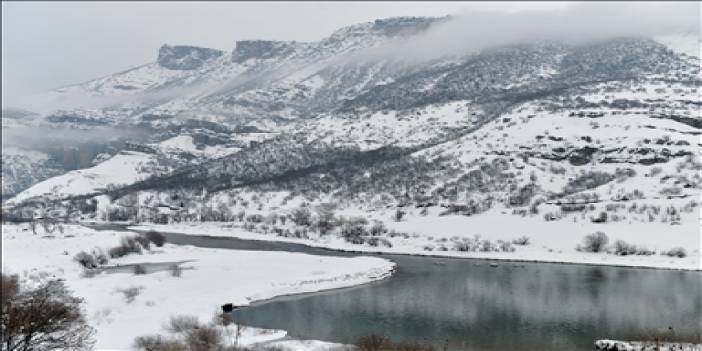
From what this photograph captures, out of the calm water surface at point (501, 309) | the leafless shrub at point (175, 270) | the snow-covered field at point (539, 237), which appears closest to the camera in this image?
the calm water surface at point (501, 309)

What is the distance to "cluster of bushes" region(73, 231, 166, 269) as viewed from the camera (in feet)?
351

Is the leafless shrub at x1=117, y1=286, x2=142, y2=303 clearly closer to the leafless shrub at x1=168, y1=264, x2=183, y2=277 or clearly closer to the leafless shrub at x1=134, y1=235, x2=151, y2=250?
the leafless shrub at x1=168, y1=264, x2=183, y2=277

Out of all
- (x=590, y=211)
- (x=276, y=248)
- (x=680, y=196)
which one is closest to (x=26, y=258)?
(x=276, y=248)

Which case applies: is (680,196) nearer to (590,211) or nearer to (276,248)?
(590,211)

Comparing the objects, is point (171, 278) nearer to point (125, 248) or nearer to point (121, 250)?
point (121, 250)

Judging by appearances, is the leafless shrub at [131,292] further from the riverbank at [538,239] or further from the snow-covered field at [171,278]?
the riverbank at [538,239]

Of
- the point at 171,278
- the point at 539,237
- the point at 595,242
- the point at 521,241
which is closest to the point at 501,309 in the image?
the point at 171,278

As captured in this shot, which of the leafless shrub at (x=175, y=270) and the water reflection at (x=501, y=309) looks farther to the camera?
the leafless shrub at (x=175, y=270)

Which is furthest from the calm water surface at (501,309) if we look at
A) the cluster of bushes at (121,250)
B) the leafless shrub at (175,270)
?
the cluster of bushes at (121,250)

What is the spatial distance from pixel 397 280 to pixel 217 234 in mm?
107078

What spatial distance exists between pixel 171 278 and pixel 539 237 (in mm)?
80376

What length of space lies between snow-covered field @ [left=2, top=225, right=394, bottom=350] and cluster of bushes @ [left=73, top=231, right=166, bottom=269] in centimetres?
172

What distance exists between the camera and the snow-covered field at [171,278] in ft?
202

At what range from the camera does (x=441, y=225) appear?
15462 centimetres
